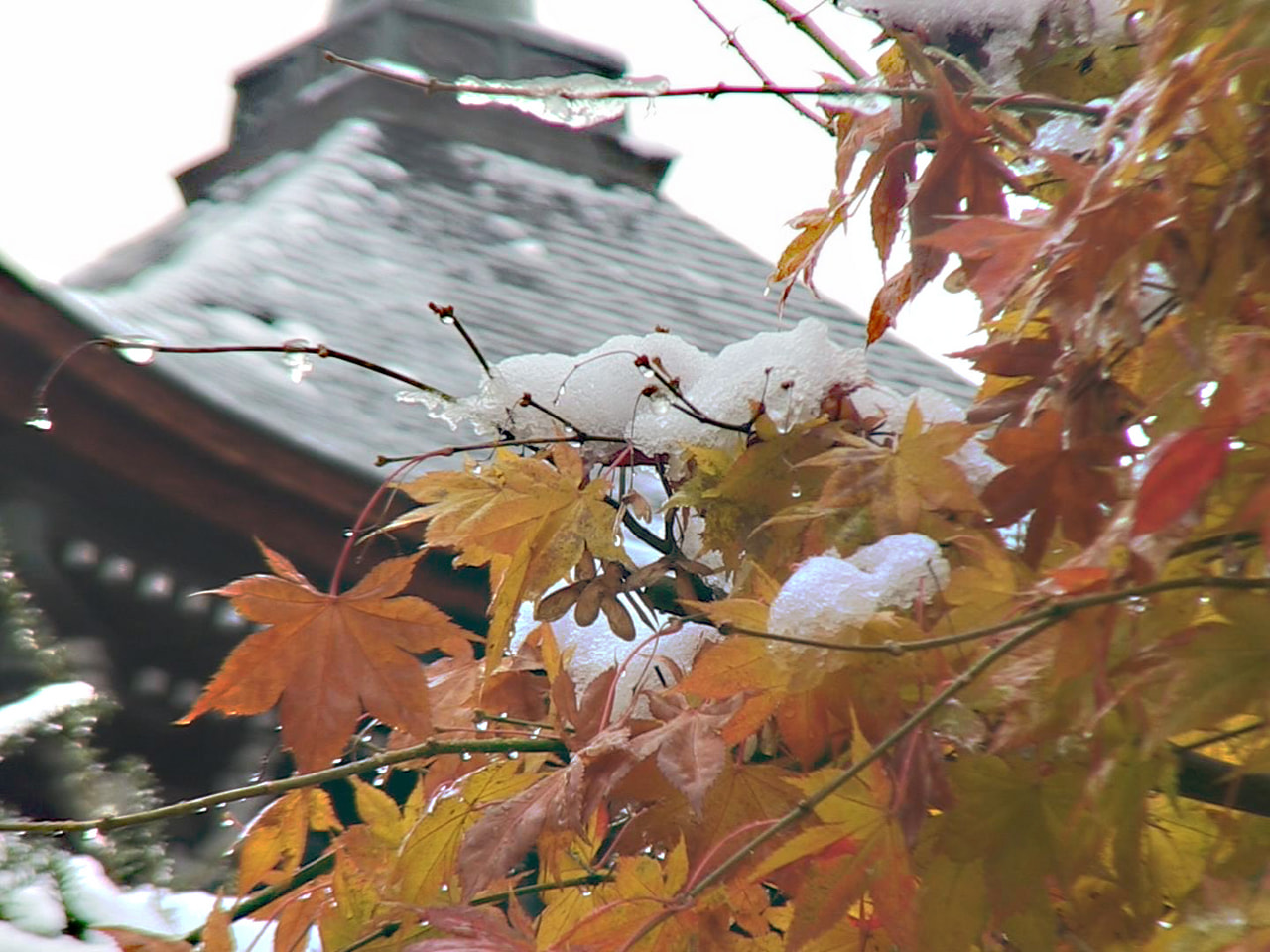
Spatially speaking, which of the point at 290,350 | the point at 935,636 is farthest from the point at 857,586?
the point at 290,350

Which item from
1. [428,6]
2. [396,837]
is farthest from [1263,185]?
[428,6]

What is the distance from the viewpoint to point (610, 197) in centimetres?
500

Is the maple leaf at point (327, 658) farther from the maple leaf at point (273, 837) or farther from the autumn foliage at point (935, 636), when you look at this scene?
the maple leaf at point (273, 837)

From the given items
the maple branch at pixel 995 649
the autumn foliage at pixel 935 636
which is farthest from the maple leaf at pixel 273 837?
the maple branch at pixel 995 649

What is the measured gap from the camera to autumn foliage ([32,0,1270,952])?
1.34 feet

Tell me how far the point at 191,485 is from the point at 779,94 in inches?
47.4

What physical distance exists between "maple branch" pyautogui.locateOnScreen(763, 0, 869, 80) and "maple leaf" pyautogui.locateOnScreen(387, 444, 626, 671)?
280mm

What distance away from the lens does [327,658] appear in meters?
0.65

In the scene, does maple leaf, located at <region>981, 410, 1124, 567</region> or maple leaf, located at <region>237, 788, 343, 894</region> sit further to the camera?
maple leaf, located at <region>237, 788, 343, 894</region>

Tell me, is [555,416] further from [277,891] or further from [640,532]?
[277,891]

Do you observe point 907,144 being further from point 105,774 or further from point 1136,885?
point 105,774

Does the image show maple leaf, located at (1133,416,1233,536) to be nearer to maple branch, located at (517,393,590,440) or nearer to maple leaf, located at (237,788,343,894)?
maple branch, located at (517,393,590,440)

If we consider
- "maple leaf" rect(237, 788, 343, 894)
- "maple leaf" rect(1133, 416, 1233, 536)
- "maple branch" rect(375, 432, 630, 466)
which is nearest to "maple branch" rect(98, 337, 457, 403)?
"maple branch" rect(375, 432, 630, 466)

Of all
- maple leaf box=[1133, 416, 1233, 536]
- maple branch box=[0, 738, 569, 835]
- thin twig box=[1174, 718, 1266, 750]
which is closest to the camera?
maple leaf box=[1133, 416, 1233, 536]
